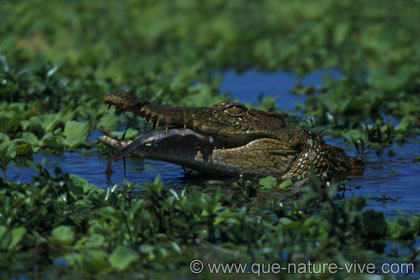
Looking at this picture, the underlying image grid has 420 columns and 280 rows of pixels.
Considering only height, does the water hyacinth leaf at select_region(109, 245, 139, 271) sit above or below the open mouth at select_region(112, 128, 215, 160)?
below

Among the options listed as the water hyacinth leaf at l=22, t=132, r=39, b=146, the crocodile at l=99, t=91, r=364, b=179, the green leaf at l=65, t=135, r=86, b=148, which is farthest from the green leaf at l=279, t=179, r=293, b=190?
the water hyacinth leaf at l=22, t=132, r=39, b=146

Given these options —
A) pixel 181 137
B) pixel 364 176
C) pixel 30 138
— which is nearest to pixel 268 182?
pixel 181 137

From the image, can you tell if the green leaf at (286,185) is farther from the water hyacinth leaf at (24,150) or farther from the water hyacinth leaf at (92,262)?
the water hyacinth leaf at (24,150)

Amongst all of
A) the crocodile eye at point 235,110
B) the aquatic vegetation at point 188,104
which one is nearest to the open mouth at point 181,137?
the crocodile eye at point 235,110

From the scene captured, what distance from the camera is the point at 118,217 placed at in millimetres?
5547

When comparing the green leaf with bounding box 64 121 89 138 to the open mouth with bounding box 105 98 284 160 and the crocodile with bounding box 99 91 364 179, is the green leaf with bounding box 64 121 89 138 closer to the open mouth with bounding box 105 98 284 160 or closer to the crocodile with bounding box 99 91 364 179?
the crocodile with bounding box 99 91 364 179

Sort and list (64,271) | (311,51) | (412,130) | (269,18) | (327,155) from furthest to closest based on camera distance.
→ (269,18), (311,51), (412,130), (327,155), (64,271)

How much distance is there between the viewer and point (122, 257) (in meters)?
5.00

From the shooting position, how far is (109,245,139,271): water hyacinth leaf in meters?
4.96

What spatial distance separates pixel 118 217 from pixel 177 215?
14.7 inches

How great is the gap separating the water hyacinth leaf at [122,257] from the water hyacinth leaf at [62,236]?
18.7 inches

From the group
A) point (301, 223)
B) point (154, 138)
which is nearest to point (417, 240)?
point (301, 223)

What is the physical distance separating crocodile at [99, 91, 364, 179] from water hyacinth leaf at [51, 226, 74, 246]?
187 centimetres

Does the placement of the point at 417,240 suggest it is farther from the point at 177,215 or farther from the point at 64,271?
the point at 64,271
